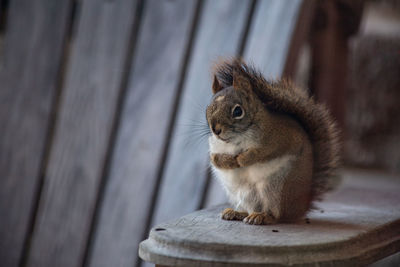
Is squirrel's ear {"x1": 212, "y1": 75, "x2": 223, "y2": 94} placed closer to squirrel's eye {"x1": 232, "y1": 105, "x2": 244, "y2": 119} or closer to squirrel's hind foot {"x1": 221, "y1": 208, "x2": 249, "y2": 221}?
squirrel's eye {"x1": 232, "y1": 105, "x2": 244, "y2": 119}

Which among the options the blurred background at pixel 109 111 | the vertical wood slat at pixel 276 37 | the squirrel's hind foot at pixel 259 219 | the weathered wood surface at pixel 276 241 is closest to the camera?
the weathered wood surface at pixel 276 241

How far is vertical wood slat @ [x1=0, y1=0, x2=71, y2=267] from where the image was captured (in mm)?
1589

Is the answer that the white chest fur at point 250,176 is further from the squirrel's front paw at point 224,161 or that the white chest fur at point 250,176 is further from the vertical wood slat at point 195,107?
the vertical wood slat at point 195,107

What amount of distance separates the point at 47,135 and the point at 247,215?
89 cm

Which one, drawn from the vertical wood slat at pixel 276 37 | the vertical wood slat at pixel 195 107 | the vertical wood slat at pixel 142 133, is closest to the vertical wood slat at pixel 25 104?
the vertical wood slat at pixel 142 133

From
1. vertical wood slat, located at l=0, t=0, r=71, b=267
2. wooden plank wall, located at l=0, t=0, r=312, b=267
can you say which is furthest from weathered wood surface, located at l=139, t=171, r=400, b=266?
vertical wood slat, located at l=0, t=0, r=71, b=267

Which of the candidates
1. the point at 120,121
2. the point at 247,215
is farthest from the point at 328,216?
the point at 120,121

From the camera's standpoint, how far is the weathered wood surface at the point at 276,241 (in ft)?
2.31

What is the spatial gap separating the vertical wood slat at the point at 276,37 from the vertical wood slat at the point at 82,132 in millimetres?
404

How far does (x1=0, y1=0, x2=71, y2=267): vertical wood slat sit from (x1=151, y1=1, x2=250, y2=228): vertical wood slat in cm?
45

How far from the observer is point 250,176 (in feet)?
3.05

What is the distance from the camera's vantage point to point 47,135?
1.59 meters

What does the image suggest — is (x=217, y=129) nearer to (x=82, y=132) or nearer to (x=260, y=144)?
(x=260, y=144)

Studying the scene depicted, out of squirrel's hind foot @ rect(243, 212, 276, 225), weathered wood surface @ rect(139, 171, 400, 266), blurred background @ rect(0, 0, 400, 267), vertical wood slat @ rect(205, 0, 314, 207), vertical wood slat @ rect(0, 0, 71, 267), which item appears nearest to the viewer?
weathered wood surface @ rect(139, 171, 400, 266)
